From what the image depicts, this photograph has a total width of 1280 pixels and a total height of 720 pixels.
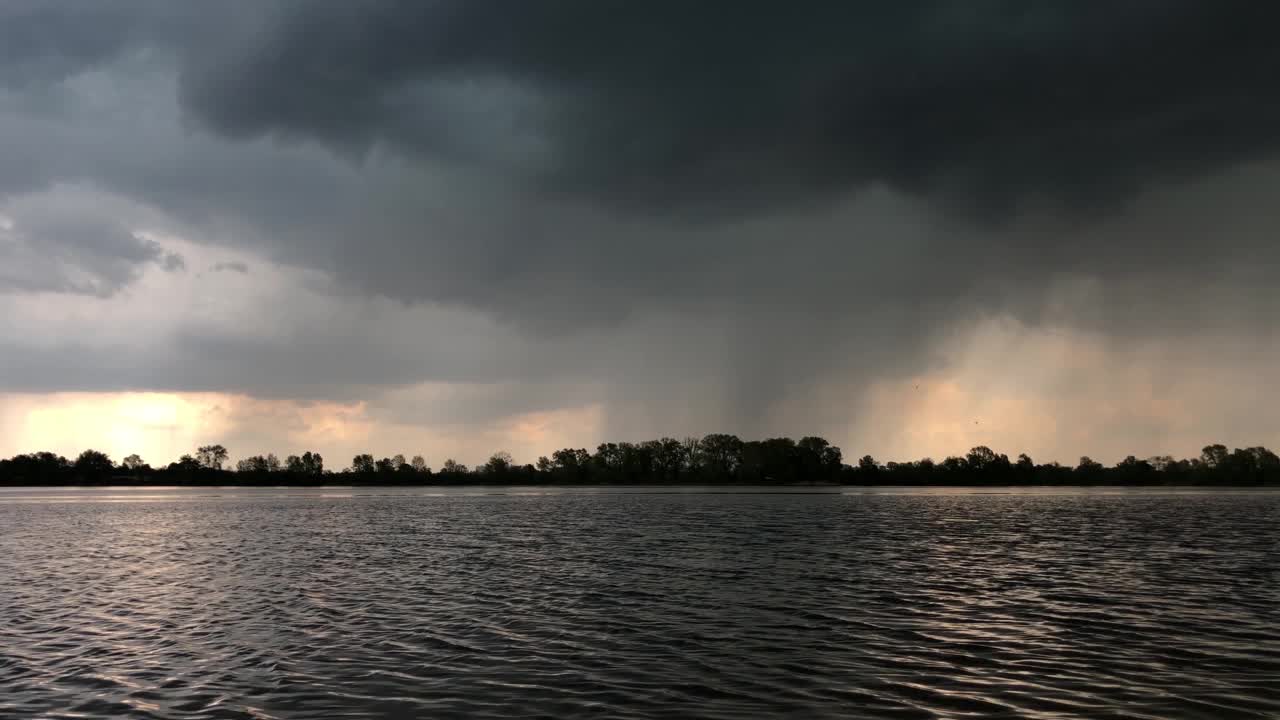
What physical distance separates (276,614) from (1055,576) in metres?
33.5

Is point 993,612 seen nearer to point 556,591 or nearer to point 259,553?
point 556,591

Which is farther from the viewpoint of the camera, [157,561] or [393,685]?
[157,561]

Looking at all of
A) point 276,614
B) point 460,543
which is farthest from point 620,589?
point 460,543

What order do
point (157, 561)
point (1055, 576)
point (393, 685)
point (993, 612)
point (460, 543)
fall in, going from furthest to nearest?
1. point (460, 543)
2. point (157, 561)
3. point (1055, 576)
4. point (993, 612)
5. point (393, 685)

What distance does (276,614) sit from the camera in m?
30.0

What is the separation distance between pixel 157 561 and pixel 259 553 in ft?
20.1

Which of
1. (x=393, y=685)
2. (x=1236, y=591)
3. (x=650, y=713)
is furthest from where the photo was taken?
(x=1236, y=591)

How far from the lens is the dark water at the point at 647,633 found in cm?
1819

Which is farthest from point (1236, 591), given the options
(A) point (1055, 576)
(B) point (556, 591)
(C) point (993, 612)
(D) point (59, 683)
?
(D) point (59, 683)

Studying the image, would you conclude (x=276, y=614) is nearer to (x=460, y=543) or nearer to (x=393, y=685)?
(x=393, y=685)

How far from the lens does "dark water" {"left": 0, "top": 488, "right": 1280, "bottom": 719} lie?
59.7ft

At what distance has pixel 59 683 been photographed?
65.3 feet

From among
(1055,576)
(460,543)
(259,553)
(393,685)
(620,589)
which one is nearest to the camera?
(393,685)

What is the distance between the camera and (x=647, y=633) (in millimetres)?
25938
